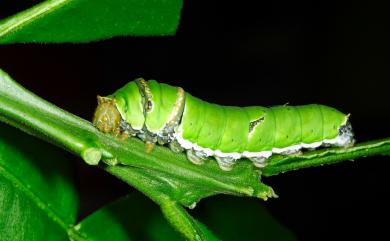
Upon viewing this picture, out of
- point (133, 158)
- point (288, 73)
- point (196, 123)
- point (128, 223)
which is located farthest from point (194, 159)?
point (288, 73)

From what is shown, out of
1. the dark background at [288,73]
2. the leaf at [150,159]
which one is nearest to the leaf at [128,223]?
the leaf at [150,159]

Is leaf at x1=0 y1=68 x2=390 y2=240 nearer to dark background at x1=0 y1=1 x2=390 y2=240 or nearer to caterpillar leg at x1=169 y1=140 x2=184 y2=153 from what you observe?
caterpillar leg at x1=169 y1=140 x2=184 y2=153

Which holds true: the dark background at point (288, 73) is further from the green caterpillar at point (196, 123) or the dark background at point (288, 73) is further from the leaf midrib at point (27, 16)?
the leaf midrib at point (27, 16)

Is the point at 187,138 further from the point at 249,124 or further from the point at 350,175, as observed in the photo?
the point at 350,175

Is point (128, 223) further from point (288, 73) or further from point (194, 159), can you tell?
point (288, 73)

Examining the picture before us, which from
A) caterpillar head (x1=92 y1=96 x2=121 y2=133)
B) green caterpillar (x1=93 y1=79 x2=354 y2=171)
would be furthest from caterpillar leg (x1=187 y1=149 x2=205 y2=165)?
caterpillar head (x1=92 y1=96 x2=121 y2=133)

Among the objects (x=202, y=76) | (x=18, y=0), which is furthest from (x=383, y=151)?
(x=202, y=76)
